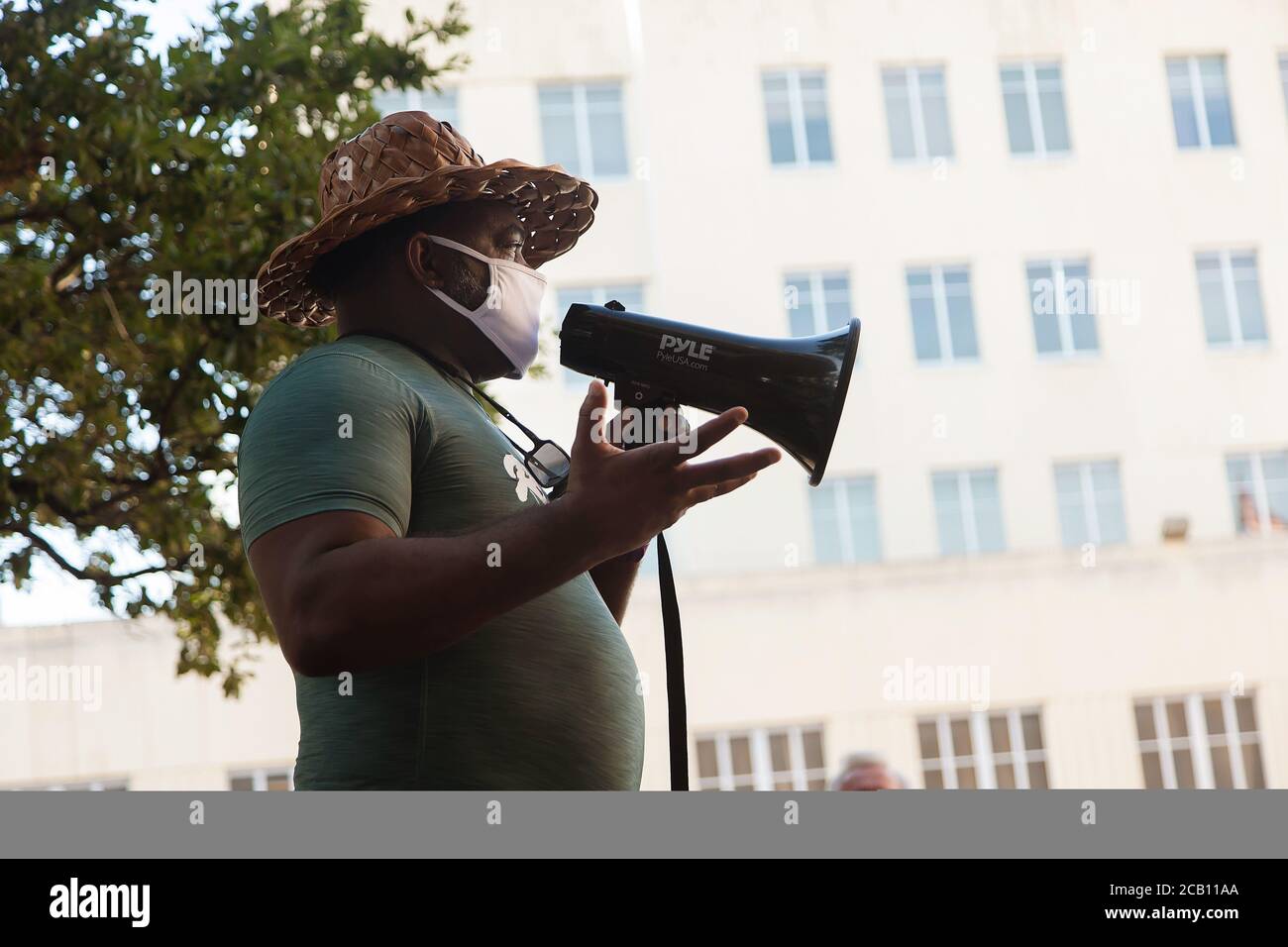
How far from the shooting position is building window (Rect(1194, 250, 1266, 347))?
24.0 m

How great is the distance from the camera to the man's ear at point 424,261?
8.45 ft

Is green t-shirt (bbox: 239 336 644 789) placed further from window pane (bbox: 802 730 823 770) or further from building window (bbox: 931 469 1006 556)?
building window (bbox: 931 469 1006 556)

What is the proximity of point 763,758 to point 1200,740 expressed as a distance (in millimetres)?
6219

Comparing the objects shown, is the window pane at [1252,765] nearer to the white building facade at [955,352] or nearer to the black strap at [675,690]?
the white building facade at [955,352]

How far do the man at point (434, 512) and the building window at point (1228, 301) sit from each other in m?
23.1

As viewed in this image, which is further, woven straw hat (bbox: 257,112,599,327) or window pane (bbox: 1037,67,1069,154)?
window pane (bbox: 1037,67,1069,154)

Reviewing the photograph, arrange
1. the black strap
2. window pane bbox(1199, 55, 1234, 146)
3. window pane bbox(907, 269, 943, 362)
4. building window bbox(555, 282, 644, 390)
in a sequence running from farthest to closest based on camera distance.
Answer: window pane bbox(1199, 55, 1234, 146)
window pane bbox(907, 269, 943, 362)
building window bbox(555, 282, 644, 390)
the black strap

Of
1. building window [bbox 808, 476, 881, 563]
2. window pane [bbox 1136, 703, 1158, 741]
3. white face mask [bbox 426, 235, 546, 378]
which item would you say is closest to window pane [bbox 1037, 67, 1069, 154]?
building window [bbox 808, 476, 881, 563]

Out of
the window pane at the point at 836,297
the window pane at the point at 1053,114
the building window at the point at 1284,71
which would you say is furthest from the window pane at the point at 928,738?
the building window at the point at 1284,71

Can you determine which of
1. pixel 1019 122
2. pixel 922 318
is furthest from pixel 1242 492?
pixel 1019 122

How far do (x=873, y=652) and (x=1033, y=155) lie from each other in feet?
27.0

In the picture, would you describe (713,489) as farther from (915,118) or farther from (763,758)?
(915,118)

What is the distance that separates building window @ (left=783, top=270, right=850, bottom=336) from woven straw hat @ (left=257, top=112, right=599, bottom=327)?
20.5 meters
